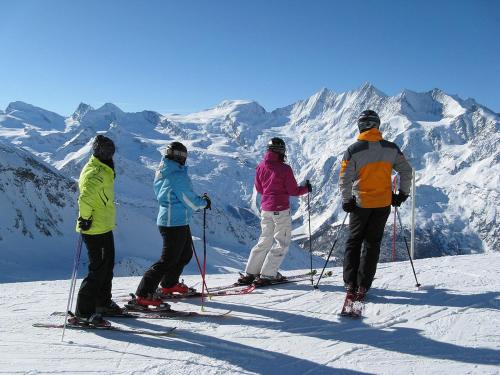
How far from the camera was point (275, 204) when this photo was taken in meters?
8.72

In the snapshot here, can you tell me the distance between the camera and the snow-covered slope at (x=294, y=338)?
4.99 metres

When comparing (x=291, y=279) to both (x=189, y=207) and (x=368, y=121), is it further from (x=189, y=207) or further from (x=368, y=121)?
(x=368, y=121)

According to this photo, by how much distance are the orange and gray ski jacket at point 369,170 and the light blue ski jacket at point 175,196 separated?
2.25 meters

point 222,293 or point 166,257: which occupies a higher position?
point 166,257

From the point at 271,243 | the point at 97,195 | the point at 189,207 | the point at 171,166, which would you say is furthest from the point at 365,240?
the point at 97,195

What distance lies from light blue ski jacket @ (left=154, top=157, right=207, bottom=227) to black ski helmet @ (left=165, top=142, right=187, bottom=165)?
2.5 inches

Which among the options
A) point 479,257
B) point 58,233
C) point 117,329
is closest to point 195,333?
point 117,329

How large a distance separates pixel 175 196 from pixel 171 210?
0.23 metres

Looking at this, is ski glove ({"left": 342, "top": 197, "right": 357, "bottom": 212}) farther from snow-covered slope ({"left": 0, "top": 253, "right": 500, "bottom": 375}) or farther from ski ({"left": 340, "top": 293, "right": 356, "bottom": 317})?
snow-covered slope ({"left": 0, "top": 253, "right": 500, "bottom": 375})

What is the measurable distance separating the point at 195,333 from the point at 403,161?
4038 mm

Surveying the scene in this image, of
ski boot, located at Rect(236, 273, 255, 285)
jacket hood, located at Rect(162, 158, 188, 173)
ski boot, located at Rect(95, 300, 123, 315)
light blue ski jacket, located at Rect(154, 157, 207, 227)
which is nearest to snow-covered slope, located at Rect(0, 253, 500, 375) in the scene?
ski boot, located at Rect(95, 300, 123, 315)

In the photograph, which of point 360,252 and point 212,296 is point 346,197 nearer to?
point 360,252

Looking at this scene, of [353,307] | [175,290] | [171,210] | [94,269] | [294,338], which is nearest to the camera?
[294,338]

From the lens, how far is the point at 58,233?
5281 cm
